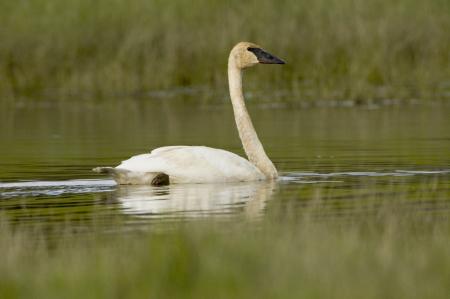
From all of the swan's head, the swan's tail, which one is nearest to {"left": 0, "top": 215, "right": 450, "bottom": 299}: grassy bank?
the swan's tail

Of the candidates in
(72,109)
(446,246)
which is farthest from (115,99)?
(446,246)

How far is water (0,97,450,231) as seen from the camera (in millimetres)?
11570

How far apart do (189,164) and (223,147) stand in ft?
20.0

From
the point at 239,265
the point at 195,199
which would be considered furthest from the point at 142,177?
the point at 239,265

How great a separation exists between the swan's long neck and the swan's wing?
757mm

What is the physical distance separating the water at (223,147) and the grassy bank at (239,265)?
1.51 meters

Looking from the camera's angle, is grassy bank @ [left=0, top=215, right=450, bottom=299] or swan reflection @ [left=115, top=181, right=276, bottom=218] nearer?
grassy bank @ [left=0, top=215, right=450, bottom=299]

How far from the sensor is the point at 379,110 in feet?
88.8

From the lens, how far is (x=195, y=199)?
12.5 metres

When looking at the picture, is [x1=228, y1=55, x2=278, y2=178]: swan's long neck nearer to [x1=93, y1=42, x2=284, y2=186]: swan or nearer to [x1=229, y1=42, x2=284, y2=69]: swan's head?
[x1=229, y1=42, x2=284, y2=69]: swan's head

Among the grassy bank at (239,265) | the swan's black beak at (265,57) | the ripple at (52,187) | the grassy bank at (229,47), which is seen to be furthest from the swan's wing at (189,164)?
the grassy bank at (229,47)

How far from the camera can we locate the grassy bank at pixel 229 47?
31.6m

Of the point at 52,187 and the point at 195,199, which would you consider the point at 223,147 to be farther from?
the point at 195,199

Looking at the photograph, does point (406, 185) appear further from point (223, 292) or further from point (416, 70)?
point (416, 70)
